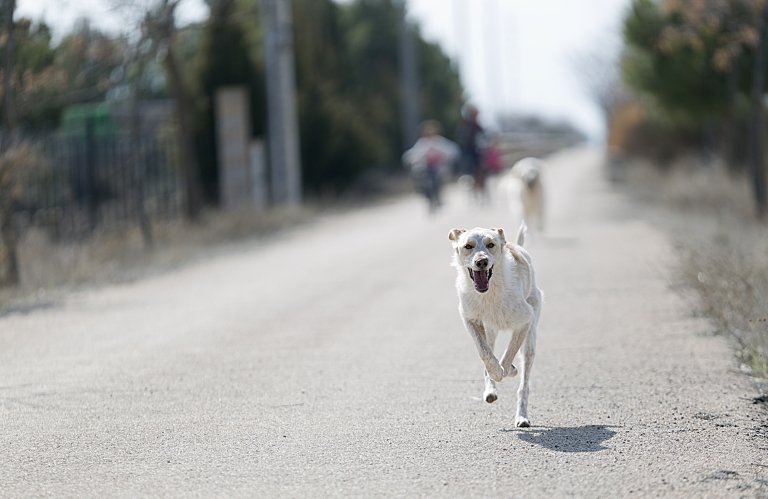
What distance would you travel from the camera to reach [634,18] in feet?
82.9

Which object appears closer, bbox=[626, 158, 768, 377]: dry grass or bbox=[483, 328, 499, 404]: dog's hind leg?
bbox=[483, 328, 499, 404]: dog's hind leg

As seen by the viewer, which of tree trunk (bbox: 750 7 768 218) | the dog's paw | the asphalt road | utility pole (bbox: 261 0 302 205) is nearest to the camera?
the asphalt road

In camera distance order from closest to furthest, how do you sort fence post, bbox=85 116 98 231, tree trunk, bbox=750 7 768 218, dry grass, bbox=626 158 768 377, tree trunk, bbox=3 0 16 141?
dry grass, bbox=626 158 768 377, tree trunk, bbox=3 0 16 141, tree trunk, bbox=750 7 768 218, fence post, bbox=85 116 98 231

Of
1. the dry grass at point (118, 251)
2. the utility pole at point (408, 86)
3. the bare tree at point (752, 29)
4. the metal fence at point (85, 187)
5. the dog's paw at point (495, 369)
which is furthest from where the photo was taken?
the utility pole at point (408, 86)

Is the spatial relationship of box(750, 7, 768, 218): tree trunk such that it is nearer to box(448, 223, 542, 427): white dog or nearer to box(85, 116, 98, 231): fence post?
box(85, 116, 98, 231): fence post

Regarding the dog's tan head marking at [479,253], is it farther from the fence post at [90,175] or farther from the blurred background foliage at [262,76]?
the fence post at [90,175]

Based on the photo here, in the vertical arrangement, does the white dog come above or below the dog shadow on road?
above

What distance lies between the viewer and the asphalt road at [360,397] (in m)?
5.34

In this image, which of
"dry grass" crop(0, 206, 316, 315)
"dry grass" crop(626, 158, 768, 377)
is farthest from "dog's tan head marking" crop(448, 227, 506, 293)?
"dry grass" crop(0, 206, 316, 315)

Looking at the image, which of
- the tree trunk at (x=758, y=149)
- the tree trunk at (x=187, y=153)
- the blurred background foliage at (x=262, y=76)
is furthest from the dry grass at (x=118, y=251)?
the tree trunk at (x=758, y=149)

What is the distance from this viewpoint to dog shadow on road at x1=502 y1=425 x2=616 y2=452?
229 inches

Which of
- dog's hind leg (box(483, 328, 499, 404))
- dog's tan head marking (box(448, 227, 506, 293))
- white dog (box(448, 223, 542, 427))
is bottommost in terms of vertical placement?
dog's hind leg (box(483, 328, 499, 404))

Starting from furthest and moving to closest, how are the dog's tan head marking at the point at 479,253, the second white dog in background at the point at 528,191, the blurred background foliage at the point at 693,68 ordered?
1. the blurred background foliage at the point at 693,68
2. the second white dog in background at the point at 528,191
3. the dog's tan head marking at the point at 479,253

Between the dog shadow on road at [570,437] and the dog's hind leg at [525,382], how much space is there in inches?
2.5
